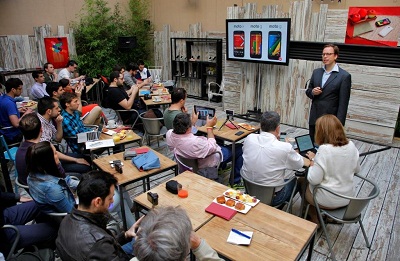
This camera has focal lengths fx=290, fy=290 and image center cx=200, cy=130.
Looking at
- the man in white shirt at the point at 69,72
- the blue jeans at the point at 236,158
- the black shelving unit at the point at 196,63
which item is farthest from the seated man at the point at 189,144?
the black shelving unit at the point at 196,63

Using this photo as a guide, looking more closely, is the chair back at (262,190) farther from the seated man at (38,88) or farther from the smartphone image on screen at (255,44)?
the seated man at (38,88)

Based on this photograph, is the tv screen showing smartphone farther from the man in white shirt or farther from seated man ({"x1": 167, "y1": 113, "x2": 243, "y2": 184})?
the man in white shirt

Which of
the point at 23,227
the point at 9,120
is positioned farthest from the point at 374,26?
the point at 9,120

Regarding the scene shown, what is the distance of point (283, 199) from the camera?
301 centimetres

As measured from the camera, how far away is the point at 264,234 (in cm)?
193

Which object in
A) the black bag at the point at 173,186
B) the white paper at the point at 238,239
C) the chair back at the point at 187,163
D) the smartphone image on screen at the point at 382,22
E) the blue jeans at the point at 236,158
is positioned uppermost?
the smartphone image on screen at the point at 382,22

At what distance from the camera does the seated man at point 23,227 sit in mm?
2162

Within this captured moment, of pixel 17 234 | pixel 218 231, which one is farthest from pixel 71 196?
pixel 218 231

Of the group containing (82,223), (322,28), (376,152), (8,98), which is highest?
(322,28)

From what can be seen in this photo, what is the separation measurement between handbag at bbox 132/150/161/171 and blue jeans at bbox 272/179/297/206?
1.25 metres

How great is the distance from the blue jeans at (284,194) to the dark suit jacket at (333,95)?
1.42m

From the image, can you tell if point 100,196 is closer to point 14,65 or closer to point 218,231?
point 218,231

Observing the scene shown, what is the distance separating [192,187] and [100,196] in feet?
2.89

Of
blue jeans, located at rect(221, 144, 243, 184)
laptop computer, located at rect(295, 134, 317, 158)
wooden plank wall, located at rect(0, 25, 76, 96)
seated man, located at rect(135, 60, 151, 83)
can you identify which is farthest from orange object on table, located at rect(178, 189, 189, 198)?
wooden plank wall, located at rect(0, 25, 76, 96)
